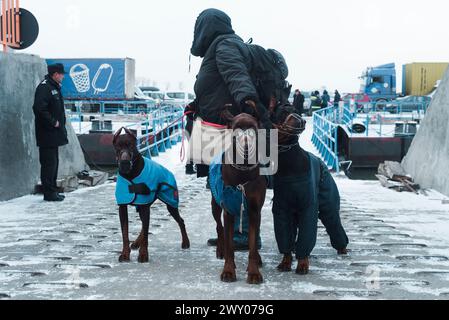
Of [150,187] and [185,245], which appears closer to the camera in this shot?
[150,187]

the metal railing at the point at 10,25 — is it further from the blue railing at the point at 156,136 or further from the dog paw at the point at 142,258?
the dog paw at the point at 142,258

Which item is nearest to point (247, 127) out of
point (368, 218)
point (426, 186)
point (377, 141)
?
point (368, 218)

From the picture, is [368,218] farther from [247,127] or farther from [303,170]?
[247,127]

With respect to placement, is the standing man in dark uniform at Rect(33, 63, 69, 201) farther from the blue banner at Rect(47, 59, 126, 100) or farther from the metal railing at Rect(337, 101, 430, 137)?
the blue banner at Rect(47, 59, 126, 100)

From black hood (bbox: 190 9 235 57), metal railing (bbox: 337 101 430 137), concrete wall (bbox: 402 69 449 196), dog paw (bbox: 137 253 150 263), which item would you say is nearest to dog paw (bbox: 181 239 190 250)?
dog paw (bbox: 137 253 150 263)

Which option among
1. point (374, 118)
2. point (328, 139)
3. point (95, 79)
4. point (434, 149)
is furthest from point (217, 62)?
point (95, 79)

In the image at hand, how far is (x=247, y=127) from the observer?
3.80 metres

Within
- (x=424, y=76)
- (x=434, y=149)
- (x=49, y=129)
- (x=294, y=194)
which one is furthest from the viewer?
(x=424, y=76)

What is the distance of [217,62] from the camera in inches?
177

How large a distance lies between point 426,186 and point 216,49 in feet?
19.5

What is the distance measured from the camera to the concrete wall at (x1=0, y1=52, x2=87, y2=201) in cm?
816

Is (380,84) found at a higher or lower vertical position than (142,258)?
higher

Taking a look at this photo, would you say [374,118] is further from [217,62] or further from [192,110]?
[217,62]

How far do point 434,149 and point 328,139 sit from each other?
24.0 feet
